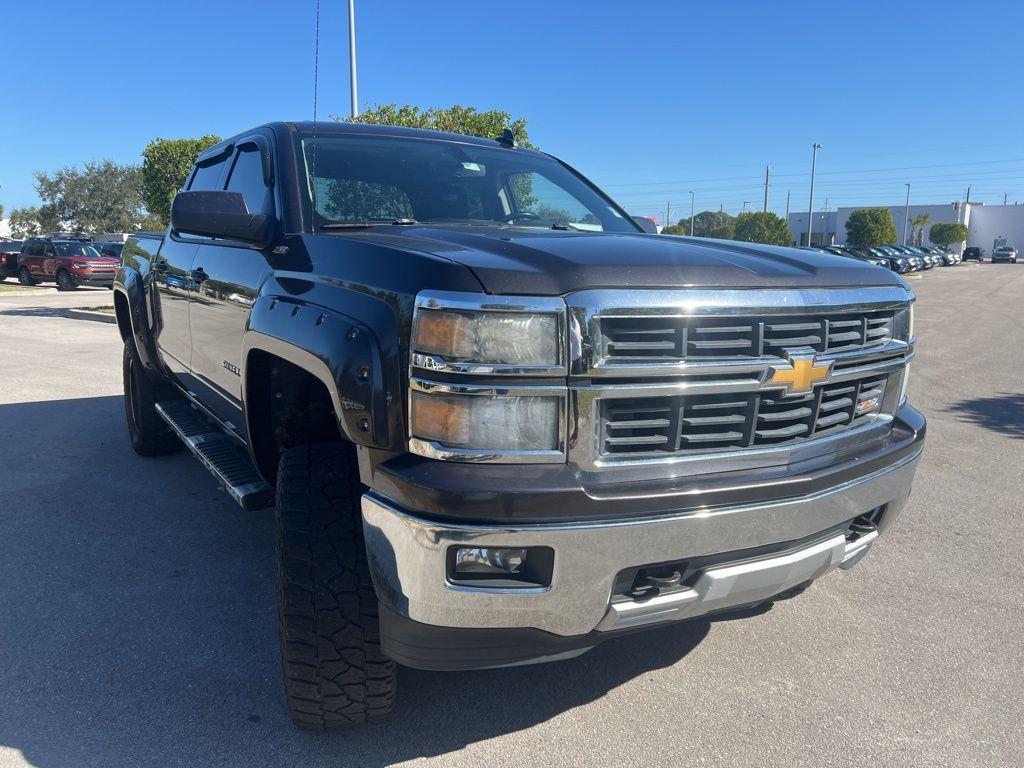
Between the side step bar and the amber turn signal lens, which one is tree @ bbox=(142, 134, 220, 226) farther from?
the amber turn signal lens

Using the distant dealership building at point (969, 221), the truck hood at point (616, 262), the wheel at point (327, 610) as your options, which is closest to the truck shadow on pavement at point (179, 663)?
the wheel at point (327, 610)

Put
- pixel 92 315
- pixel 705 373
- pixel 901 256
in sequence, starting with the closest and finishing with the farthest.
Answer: pixel 705 373 → pixel 92 315 → pixel 901 256

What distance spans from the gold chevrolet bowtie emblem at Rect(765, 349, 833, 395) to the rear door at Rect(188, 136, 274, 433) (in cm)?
170

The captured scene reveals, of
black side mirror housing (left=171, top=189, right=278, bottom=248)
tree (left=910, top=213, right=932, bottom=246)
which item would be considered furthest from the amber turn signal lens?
tree (left=910, top=213, right=932, bottom=246)

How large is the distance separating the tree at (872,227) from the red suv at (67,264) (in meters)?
63.9

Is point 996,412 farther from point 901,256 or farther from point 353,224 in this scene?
point 901,256

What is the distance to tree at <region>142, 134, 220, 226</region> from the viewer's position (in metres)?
17.4

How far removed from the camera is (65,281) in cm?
2453

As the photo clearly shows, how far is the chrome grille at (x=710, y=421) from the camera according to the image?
202 centimetres

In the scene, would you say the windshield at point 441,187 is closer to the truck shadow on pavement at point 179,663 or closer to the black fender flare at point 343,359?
the black fender flare at point 343,359

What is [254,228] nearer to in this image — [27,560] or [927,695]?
[27,560]

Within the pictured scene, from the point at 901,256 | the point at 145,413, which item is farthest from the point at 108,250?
the point at 901,256

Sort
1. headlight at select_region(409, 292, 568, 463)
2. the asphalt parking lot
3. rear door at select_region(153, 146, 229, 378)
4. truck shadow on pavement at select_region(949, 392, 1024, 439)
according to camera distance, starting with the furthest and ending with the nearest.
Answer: truck shadow on pavement at select_region(949, 392, 1024, 439) → rear door at select_region(153, 146, 229, 378) → the asphalt parking lot → headlight at select_region(409, 292, 568, 463)

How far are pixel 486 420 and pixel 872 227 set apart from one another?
77533mm
